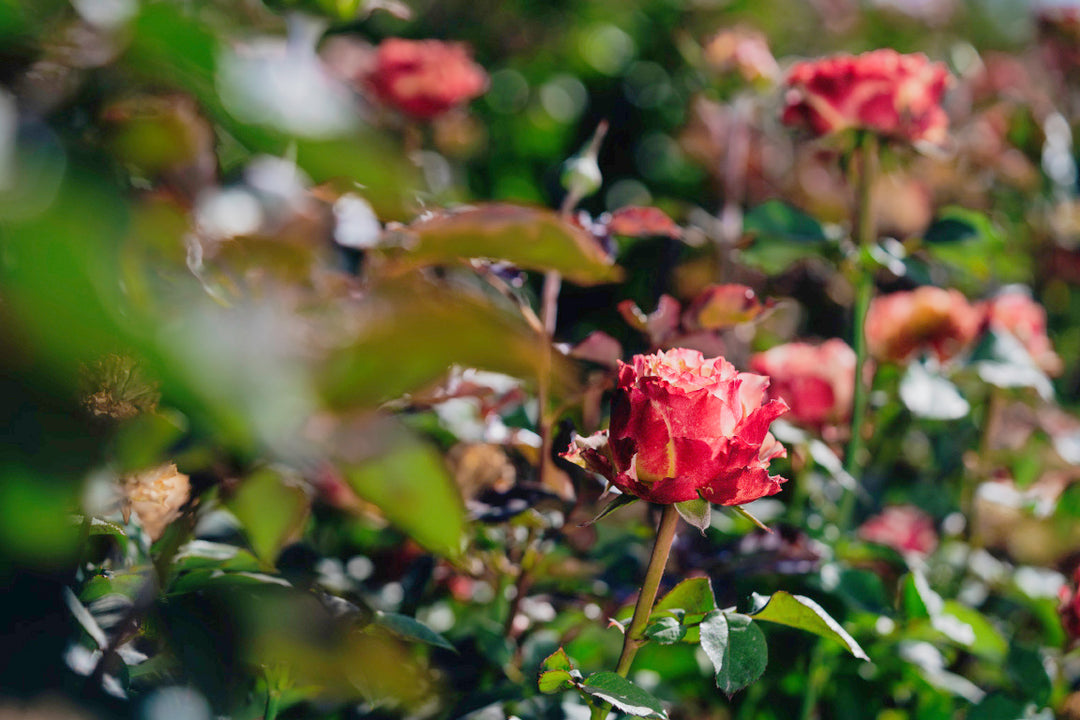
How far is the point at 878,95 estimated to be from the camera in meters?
0.80

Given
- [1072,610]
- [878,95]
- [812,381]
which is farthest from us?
[812,381]

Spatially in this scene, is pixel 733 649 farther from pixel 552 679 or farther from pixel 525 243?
pixel 525 243

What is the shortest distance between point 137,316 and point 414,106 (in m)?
1.13

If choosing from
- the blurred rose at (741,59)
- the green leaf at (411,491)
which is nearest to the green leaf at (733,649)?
the green leaf at (411,491)

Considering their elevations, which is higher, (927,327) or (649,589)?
(649,589)

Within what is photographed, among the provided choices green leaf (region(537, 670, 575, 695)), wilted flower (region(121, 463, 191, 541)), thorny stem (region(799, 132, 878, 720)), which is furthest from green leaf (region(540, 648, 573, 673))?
thorny stem (region(799, 132, 878, 720))

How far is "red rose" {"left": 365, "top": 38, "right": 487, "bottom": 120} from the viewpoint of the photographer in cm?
125

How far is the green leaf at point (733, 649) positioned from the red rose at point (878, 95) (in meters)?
0.54

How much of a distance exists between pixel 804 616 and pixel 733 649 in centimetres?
4

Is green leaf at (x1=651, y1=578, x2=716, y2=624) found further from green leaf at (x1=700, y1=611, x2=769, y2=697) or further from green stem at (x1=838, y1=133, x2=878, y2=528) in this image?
green stem at (x1=838, y1=133, x2=878, y2=528)

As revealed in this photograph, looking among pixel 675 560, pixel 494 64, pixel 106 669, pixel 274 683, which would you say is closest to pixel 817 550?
pixel 675 560

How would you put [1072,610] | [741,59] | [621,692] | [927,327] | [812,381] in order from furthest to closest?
1. [741,59]
2. [927,327]
3. [812,381]
4. [1072,610]
5. [621,692]

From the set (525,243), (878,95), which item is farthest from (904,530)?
(525,243)

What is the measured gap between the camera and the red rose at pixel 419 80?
4.09 ft
